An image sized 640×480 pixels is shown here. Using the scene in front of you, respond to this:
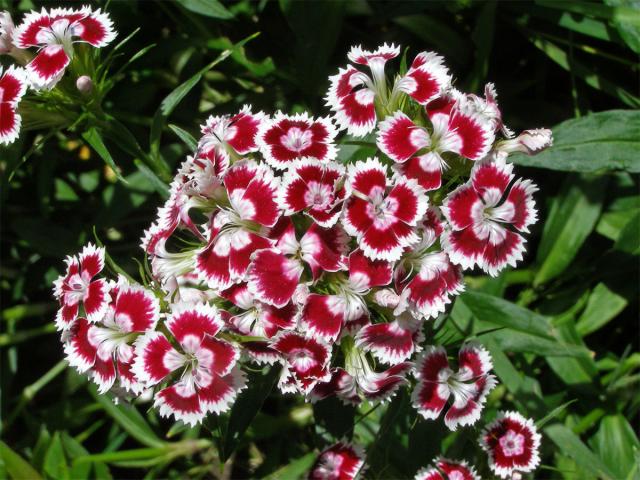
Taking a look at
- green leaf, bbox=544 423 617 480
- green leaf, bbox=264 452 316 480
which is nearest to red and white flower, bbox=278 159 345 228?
green leaf, bbox=264 452 316 480

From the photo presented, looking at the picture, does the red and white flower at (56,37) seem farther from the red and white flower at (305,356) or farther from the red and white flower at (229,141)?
the red and white flower at (305,356)

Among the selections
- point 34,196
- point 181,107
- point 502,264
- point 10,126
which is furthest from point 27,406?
point 502,264

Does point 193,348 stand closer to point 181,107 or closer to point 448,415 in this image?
point 448,415

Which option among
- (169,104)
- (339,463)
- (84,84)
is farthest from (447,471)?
(84,84)

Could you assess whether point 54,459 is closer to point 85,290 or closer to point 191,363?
point 85,290

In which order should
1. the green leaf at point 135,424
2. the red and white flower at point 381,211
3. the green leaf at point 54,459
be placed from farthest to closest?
the green leaf at point 135,424 < the green leaf at point 54,459 < the red and white flower at point 381,211

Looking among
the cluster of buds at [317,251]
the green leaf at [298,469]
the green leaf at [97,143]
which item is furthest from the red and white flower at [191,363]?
the green leaf at [298,469]
